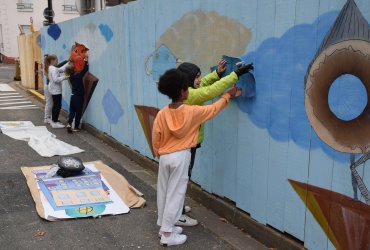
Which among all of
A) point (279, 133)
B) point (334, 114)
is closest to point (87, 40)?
point (279, 133)

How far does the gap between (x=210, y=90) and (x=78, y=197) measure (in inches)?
83.7

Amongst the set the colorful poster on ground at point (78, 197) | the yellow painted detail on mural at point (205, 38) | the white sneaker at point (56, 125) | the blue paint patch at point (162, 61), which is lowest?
the white sneaker at point (56, 125)

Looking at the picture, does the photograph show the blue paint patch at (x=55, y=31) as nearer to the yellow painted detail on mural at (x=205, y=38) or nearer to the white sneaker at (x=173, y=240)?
the yellow painted detail on mural at (x=205, y=38)

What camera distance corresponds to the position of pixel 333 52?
303 centimetres

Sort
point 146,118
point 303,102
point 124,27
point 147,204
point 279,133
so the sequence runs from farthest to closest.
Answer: point 124,27 → point 146,118 → point 147,204 → point 279,133 → point 303,102

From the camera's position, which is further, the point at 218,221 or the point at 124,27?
the point at 124,27

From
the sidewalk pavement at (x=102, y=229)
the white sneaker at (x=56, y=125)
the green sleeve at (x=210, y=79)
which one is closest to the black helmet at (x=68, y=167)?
the sidewalk pavement at (x=102, y=229)

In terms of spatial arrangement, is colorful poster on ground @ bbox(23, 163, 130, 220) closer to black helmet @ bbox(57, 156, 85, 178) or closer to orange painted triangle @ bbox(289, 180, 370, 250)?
black helmet @ bbox(57, 156, 85, 178)

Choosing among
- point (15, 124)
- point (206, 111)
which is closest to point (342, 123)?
point (206, 111)

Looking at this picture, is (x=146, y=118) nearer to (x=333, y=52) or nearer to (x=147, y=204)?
(x=147, y=204)

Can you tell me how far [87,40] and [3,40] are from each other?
1363 inches

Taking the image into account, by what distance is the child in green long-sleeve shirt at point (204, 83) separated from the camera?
146 inches

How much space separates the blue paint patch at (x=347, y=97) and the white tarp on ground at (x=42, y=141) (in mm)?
5083

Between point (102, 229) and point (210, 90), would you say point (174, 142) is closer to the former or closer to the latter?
point (210, 90)
